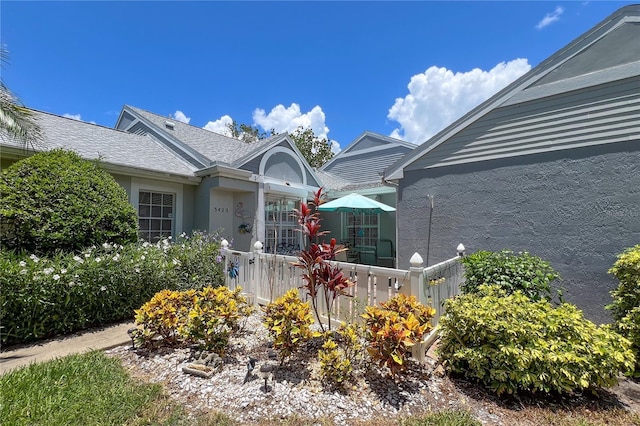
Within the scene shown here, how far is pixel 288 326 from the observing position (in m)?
3.34

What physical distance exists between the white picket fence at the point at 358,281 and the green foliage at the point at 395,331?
1.25ft

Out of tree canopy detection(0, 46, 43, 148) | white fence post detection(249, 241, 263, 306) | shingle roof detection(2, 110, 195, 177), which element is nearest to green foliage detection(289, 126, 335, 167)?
shingle roof detection(2, 110, 195, 177)

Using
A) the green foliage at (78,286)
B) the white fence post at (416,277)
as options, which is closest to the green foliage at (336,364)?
the white fence post at (416,277)

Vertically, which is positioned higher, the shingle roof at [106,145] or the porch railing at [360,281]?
the shingle roof at [106,145]

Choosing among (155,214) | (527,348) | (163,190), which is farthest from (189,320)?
(163,190)

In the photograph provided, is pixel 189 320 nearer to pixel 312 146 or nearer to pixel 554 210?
pixel 554 210

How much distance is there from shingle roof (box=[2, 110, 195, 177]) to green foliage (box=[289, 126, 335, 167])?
18.8 m

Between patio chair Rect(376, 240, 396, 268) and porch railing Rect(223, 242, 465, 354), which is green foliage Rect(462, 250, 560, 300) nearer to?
porch railing Rect(223, 242, 465, 354)

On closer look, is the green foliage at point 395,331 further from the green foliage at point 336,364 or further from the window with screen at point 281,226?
the window with screen at point 281,226

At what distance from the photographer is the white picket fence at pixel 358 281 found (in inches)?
152

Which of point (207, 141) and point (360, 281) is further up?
point (207, 141)

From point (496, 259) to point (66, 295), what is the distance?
23.5ft

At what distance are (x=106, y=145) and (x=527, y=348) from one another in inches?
431

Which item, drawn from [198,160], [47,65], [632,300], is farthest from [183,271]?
[632,300]
